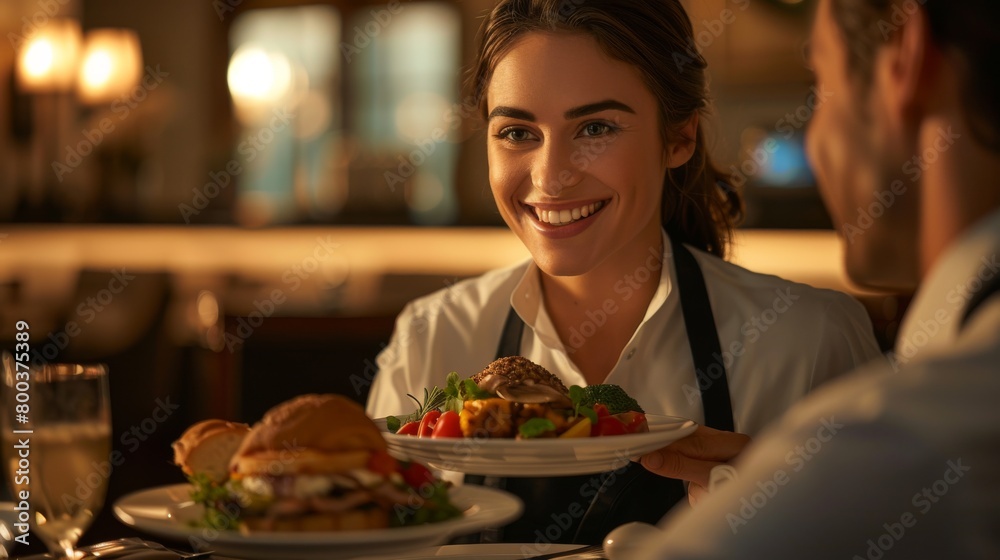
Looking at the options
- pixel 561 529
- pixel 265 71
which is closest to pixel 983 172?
pixel 561 529

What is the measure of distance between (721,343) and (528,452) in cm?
106

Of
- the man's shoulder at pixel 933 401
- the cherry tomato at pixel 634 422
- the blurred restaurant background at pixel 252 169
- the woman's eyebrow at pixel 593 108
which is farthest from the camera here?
the blurred restaurant background at pixel 252 169

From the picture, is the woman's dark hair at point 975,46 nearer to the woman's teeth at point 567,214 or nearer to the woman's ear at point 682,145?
the woman's teeth at point 567,214

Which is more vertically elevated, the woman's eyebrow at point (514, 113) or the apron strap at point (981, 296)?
the woman's eyebrow at point (514, 113)

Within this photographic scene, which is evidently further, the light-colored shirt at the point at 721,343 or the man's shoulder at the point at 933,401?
the light-colored shirt at the point at 721,343

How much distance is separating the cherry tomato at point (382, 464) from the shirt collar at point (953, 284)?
62cm

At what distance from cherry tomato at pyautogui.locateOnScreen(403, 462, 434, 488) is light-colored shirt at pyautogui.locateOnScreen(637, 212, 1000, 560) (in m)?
0.59

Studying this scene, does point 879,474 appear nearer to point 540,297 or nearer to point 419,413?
point 419,413

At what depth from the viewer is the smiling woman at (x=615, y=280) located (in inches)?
86.6

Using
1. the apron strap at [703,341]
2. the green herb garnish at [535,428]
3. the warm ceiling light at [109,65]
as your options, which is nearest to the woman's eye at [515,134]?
the apron strap at [703,341]

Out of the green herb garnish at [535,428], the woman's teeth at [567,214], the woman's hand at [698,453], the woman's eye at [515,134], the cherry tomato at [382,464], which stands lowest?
the woman's hand at [698,453]

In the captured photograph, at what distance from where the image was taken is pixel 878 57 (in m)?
1.02

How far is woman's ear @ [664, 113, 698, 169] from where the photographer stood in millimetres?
2402

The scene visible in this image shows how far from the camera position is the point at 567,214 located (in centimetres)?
222
